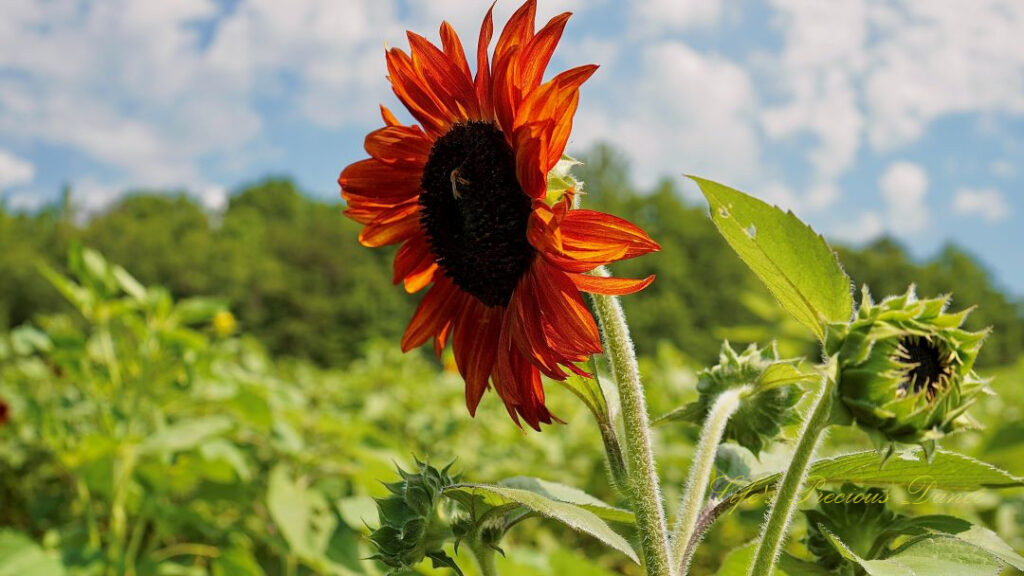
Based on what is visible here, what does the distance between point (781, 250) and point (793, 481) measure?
0.56ft

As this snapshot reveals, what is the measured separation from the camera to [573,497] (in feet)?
2.46

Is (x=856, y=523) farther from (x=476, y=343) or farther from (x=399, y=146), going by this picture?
(x=399, y=146)

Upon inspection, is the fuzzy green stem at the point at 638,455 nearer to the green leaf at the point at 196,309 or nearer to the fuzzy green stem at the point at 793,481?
the fuzzy green stem at the point at 793,481

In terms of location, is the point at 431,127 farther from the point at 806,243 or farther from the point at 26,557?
the point at 26,557

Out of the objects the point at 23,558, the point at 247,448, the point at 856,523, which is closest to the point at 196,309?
the point at 247,448

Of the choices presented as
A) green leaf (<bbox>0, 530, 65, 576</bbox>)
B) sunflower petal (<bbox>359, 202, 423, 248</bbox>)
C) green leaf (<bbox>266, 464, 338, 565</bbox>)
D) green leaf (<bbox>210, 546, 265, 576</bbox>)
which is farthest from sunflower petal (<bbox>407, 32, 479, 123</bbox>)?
green leaf (<bbox>0, 530, 65, 576</bbox>)

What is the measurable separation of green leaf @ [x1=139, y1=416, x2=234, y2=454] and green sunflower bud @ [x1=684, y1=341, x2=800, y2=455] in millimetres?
1605

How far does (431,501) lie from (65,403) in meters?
2.45

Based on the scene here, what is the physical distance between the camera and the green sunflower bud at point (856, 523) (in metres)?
0.74

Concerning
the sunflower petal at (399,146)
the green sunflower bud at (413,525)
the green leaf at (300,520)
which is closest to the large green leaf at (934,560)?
the green sunflower bud at (413,525)

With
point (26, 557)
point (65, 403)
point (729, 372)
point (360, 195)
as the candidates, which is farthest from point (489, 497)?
point (65, 403)

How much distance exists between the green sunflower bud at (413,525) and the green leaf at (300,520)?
91 centimetres

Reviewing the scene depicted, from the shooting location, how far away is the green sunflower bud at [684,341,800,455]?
2.52ft

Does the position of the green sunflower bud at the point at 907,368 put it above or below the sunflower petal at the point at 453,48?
below
